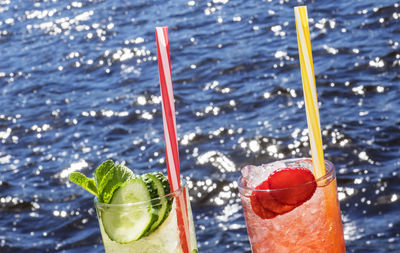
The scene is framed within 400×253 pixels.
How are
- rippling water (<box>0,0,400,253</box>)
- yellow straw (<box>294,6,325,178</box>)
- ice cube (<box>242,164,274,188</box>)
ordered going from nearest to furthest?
1. yellow straw (<box>294,6,325,178</box>)
2. ice cube (<box>242,164,274,188</box>)
3. rippling water (<box>0,0,400,253</box>)

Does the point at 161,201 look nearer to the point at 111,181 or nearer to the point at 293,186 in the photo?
the point at 111,181

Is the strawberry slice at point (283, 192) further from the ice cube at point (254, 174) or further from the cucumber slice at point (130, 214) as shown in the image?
the cucumber slice at point (130, 214)

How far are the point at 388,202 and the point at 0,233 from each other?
2.21 metres

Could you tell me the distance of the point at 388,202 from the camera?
372 cm

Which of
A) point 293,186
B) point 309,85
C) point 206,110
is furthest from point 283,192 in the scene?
point 206,110

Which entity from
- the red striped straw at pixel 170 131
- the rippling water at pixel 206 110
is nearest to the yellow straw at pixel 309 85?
the red striped straw at pixel 170 131

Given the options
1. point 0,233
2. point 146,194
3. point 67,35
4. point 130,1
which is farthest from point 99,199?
point 130,1

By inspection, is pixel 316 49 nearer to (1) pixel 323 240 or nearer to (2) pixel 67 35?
(2) pixel 67 35

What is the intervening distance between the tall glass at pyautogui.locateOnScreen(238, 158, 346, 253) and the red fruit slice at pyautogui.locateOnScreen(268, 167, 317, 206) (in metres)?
0.01

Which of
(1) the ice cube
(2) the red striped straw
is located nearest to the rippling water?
(1) the ice cube

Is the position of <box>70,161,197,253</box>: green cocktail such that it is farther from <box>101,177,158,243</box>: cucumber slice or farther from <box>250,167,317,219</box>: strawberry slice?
<box>250,167,317,219</box>: strawberry slice

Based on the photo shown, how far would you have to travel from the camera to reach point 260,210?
1.17m

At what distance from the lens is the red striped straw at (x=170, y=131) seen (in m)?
1.10

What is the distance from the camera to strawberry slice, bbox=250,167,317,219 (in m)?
Result: 1.15
